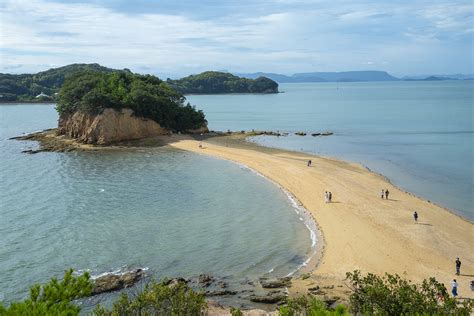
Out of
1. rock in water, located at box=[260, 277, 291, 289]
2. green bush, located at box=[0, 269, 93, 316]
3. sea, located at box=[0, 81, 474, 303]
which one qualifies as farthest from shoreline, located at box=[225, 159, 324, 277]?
green bush, located at box=[0, 269, 93, 316]

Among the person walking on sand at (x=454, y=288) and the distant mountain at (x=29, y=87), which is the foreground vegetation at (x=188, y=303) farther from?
the distant mountain at (x=29, y=87)

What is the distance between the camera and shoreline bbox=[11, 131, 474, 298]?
2561cm

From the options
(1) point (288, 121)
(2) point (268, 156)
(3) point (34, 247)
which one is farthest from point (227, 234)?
(1) point (288, 121)

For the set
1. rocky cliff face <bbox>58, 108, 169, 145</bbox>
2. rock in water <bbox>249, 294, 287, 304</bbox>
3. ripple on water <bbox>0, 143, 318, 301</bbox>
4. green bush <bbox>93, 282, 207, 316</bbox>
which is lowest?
rock in water <bbox>249, 294, 287, 304</bbox>

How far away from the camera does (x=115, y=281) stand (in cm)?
2380

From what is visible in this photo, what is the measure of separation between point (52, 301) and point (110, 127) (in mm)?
59600

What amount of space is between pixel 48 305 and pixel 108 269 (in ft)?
51.0

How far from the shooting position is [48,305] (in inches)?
429

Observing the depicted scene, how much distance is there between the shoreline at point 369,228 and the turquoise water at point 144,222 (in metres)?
2.04

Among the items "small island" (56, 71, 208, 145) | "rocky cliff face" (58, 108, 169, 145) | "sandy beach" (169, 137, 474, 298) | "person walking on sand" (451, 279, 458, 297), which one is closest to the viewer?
"person walking on sand" (451, 279, 458, 297)

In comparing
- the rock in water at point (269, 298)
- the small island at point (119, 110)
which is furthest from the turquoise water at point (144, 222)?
the small island at point (119, 110)

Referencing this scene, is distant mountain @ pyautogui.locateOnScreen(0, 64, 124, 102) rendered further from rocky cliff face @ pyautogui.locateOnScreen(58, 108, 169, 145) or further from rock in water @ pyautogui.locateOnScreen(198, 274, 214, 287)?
rock in water @ pyautogui.locateOnScreen(198, 274, 214, 287)

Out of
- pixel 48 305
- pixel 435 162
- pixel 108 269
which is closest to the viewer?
pixel 48 305

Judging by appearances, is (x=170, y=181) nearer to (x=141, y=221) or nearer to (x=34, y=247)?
(x=141, y=221)
